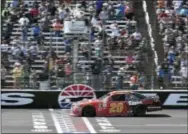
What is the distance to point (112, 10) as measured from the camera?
151 inches

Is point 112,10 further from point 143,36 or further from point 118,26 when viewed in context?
point 143,36

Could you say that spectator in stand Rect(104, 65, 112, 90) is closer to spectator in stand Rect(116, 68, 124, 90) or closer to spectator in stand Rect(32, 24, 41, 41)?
spectator in stand Rect(116, 68, 124, 90)

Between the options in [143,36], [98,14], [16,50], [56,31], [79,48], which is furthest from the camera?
[16,50]

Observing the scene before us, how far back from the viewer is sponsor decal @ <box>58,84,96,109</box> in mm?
3141

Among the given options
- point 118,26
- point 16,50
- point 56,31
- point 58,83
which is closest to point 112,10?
point 118,26

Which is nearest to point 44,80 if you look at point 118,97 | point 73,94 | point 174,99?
point 73,94

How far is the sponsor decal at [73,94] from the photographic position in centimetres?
314

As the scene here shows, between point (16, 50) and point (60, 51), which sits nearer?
point (60, 51)

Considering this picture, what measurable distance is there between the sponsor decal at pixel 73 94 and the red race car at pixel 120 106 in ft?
0.12

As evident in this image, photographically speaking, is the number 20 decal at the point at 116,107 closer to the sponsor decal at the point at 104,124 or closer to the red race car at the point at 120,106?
the red race car at the point at 120,106

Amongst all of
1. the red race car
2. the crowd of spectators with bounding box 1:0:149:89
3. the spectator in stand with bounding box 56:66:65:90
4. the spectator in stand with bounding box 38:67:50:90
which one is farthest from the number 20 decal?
the spectator in stand with bounding box 38:67:50:90

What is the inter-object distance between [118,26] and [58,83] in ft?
2.16

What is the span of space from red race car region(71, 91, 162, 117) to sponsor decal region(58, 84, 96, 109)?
0.12 ft

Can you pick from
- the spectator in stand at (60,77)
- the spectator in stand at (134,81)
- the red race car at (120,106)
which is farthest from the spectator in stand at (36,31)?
the spectator in stand at (134,81)
